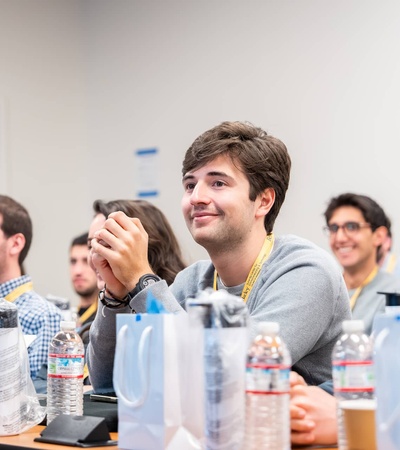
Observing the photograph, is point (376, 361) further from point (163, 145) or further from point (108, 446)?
point (163, 145)

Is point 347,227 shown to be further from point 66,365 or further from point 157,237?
point 66,365

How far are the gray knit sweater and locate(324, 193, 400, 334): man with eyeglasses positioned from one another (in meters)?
2.35

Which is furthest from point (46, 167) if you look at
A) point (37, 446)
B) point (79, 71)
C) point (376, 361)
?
point (376, 361)

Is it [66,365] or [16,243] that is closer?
[66,365]

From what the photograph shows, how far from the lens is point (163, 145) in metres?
5.38

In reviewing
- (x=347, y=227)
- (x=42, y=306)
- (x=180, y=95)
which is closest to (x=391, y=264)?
(x=347, y=227)

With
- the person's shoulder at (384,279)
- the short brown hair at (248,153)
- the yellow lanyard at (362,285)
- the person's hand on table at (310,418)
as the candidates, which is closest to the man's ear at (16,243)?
the short brown hair at (248,153)

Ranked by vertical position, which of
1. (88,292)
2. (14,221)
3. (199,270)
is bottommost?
(88,292)

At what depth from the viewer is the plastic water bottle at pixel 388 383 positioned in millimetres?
1322

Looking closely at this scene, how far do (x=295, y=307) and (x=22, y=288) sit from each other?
1.86 meters

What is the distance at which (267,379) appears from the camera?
53.5 inches

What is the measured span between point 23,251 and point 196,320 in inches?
93.1

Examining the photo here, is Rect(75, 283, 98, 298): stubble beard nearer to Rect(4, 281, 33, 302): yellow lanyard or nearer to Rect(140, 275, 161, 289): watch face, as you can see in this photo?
Rect(4, 281, 33, 302): yellow lanyard

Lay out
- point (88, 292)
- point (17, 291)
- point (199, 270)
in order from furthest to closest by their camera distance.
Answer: point (88, 292) → point (17, 291) → point (199, 270)
